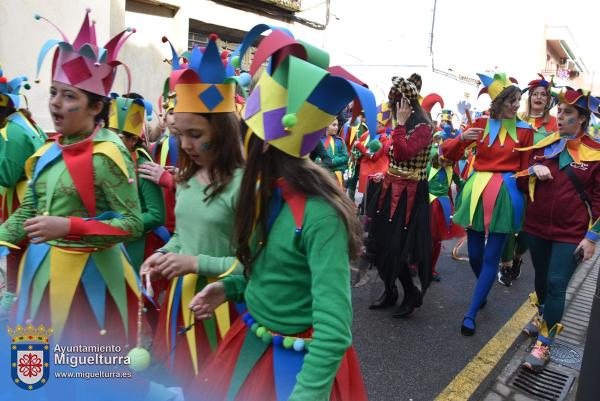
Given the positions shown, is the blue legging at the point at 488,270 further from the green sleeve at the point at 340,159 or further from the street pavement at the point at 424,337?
the green sleeve at the point at 340,159

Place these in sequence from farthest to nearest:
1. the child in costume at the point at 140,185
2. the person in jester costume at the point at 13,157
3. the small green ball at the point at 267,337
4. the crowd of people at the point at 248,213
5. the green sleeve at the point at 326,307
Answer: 1. the child in costume at the point at 140,185
2. the person in jester costume at the point at 13,157
3. the small green ball at the point at 267,337
4. the crowd of people at the point at 248,213
5. the green sleeve at the point at 326,307

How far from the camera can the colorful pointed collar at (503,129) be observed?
14.2 feet

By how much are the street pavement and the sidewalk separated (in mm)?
273

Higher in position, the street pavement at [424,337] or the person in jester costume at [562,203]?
the person in jester costume at [562,203]

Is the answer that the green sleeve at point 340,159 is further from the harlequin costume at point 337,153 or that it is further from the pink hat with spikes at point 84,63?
the pink hat with spikes at point 84,63

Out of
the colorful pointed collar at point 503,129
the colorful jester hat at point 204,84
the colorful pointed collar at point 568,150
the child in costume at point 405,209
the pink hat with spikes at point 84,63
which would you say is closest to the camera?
the colorful jester hat at point 204,84

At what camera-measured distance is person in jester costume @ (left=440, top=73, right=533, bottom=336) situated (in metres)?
4.26

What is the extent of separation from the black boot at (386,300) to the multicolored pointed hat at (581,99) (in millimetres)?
2211

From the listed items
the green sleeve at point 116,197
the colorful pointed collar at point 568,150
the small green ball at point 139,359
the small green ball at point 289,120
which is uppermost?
the small green ball at point 289,120

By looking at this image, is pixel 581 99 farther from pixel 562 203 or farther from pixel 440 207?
pixel 440 207

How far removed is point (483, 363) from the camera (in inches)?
148

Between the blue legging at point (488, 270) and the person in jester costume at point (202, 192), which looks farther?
the blue legging at point (488, 270)

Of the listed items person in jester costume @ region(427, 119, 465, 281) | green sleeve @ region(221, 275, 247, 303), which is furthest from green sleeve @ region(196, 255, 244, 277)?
person in jester costume @ region(427, 119, 465, 281)

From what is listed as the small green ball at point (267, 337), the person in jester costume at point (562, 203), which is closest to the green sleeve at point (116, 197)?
the small green ball at point (267, 337)
